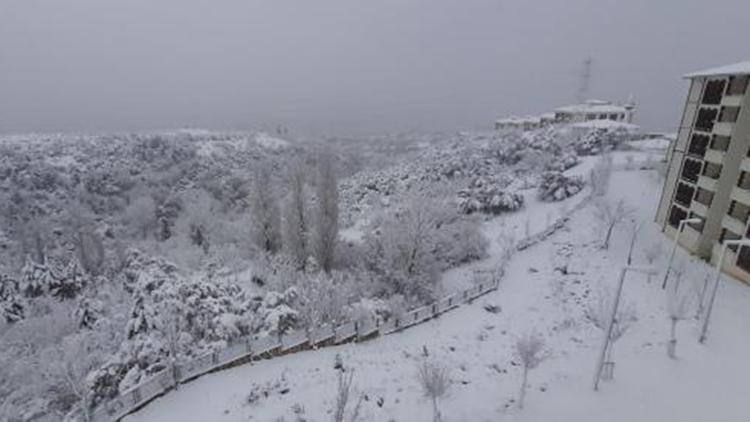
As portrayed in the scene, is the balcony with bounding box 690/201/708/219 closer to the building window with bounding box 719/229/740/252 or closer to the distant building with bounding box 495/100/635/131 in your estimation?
the building window with bounding box 719/229/740/252

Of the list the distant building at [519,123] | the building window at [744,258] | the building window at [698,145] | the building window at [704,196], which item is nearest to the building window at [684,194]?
the building window at [704,196]

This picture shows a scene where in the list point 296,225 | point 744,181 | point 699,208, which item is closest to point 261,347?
point 296,225

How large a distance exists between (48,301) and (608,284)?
3415cm

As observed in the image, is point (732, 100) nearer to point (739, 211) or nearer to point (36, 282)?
point (739, 211)

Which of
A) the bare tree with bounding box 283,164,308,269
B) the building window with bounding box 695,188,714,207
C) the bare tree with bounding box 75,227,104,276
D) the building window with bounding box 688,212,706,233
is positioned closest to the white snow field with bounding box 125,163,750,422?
the building window with bounding box 688,212,706,233

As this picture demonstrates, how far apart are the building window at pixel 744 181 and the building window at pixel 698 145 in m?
3.48

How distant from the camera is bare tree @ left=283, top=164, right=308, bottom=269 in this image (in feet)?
108

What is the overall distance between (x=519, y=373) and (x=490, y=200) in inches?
1115

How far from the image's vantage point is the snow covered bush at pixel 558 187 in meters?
42.6

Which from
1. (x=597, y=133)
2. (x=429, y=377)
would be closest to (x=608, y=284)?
(x=429, y=377)

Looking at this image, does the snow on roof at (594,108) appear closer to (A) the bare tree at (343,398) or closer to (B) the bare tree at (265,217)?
(B) the bare tree at (265,217)

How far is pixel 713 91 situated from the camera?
84.2 feet

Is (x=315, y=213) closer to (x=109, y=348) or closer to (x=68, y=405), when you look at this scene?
(x=109, y=348)

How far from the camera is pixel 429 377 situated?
43.3 feet
